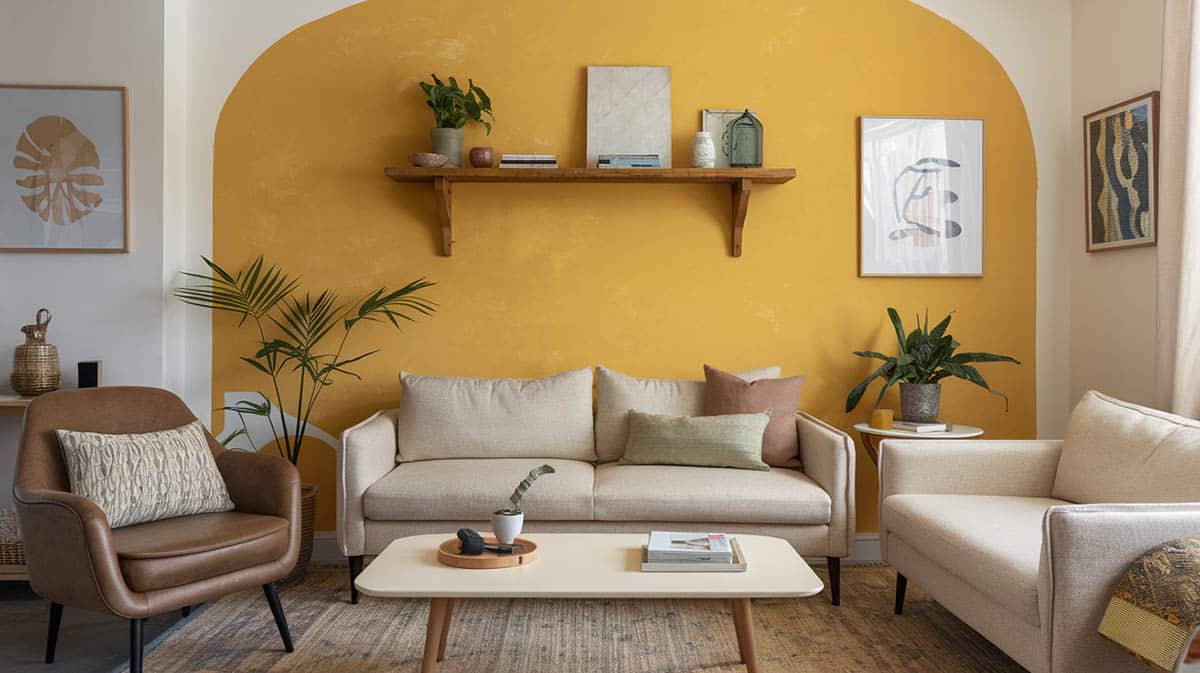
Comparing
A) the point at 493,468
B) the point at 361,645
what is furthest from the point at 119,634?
the point at 493,468

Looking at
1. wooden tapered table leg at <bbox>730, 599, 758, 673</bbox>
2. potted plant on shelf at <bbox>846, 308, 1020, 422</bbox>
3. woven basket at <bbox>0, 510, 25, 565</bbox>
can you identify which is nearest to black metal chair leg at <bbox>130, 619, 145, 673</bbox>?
woven basket at <bbox>0, 510, 25, 565</bbox>

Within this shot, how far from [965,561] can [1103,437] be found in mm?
819

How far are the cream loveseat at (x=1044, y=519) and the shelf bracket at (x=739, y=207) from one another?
1249 mm

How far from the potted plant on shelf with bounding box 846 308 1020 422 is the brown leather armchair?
246 cm

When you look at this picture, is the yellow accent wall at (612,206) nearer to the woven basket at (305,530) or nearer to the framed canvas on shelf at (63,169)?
the woven basket at (305,530)

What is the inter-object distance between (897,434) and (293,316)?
2.71 m

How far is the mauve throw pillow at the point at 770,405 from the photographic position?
374 cm

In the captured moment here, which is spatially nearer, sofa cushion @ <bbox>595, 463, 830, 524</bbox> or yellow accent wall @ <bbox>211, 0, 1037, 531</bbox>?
sofa cushion @ <bbox>595, 463, 830, 524</bbox>

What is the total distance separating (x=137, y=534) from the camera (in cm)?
277

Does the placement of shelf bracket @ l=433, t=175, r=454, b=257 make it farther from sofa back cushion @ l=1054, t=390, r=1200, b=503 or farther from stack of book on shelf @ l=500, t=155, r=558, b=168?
sofa back cushion @ l=1054, t=390, r=1200, b=503

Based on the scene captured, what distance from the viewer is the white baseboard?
4066mm

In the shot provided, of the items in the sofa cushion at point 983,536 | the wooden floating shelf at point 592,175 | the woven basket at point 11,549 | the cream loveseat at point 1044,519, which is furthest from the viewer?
the wooden floating shelf at point 592,175

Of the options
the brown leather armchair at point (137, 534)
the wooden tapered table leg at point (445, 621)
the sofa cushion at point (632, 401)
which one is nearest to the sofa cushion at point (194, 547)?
the brown leather armchair at point (137, 534)

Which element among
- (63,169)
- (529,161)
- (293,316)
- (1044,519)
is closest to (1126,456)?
(1044,519)
